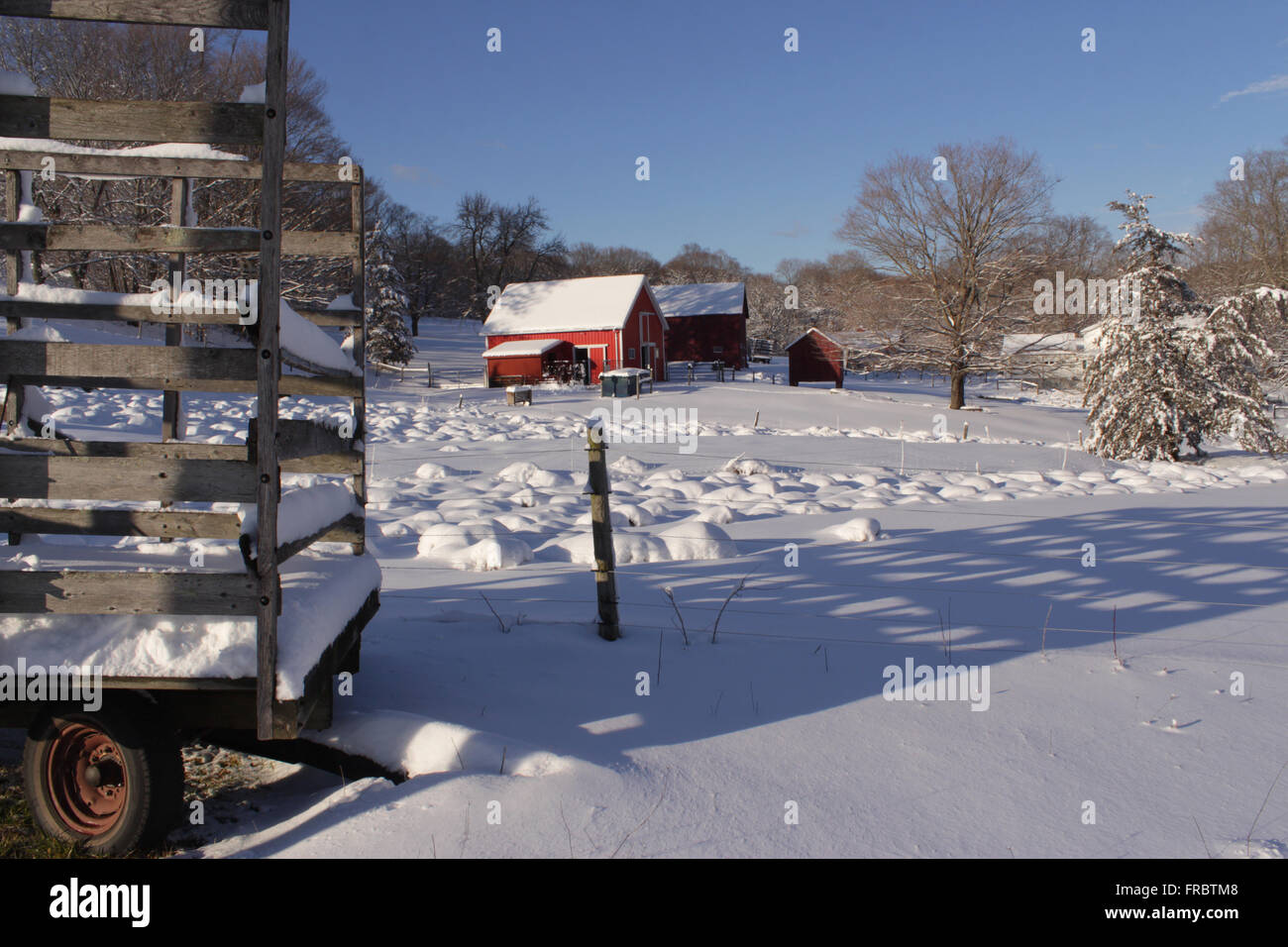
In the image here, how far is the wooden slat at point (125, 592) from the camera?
9.78 feet

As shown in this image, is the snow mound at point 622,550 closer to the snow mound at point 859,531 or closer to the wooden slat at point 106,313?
the snow mound at point 859,531

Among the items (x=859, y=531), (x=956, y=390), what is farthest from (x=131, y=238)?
(x=956, y=390)

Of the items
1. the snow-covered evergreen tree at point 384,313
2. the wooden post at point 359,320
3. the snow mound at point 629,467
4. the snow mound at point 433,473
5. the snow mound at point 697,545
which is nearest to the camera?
the wooden post at point 359,320

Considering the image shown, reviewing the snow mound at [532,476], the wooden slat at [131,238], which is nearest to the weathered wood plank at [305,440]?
the wooden slat at [131,238]

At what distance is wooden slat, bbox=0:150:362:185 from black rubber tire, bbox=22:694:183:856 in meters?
2.17

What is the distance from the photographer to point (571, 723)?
12.9ft

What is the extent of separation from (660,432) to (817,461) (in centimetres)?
529

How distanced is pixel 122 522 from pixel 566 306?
40.2 m

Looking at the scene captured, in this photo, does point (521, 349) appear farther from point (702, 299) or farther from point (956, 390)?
point (702, 299)

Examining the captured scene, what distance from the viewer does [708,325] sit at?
178 ft

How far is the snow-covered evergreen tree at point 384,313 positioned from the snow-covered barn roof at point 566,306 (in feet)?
14.2

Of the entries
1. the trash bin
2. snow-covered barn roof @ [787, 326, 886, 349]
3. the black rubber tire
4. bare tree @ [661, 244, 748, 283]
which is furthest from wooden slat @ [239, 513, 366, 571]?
bare tree @ [661, 244, 748, 283]

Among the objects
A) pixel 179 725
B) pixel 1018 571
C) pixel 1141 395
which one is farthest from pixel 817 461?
pixel 179 725
